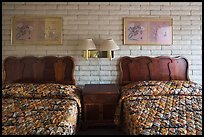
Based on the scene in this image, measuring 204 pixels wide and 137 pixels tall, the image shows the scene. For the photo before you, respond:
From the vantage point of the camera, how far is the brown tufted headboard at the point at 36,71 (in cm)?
326

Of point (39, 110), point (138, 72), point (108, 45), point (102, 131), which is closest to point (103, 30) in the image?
point (108, 45)

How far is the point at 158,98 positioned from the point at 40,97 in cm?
155

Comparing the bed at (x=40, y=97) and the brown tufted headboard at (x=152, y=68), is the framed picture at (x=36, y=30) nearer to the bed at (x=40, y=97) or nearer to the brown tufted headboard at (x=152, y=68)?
the bed at (x=40, y=97)

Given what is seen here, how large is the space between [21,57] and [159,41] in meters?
2.27

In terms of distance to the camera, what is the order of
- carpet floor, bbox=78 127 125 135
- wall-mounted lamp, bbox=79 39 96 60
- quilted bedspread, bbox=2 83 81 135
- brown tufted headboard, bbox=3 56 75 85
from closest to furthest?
quilted bedspread, bbox=2 83 81 135, carpet floor, bbox=78 127 125 135, wall-mounted lamp, bbox=79 39 96 60, brown tufted headboard, bbox=3 56 75 85

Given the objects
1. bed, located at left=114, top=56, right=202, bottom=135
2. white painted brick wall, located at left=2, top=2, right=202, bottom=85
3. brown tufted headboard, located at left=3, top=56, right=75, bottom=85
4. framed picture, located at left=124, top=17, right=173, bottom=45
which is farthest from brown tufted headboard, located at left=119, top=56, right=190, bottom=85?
brown tufted headboard, located at left=3, top=56, right=75, bottom=85

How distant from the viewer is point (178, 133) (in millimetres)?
1670

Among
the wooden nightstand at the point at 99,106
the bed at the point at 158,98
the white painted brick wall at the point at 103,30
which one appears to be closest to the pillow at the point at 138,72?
the bed at the point at 158,98

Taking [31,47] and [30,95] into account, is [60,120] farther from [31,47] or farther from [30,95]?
[31,47]

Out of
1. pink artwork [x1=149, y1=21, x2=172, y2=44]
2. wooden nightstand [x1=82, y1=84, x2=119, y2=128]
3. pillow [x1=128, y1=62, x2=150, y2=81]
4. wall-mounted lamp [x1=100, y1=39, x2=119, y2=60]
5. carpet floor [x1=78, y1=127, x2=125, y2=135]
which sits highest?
pink artwork [x1=149, y1=21, x2=172, y2=44]

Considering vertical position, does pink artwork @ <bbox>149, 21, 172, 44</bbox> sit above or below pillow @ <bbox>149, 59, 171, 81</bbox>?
above

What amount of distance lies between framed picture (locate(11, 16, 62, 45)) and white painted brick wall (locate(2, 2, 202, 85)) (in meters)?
0.08

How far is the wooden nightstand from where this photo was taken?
286cm

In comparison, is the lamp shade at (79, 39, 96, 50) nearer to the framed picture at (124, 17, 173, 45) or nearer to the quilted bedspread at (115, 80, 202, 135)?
the framed picture at (124, 17, 173, 45)
